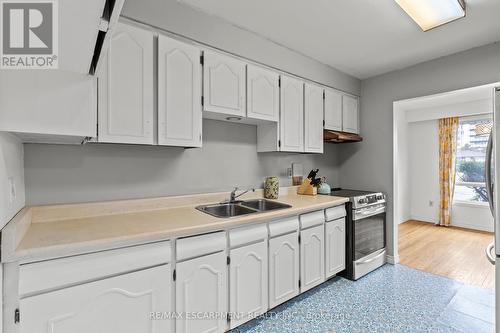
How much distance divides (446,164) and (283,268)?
15.2 feet

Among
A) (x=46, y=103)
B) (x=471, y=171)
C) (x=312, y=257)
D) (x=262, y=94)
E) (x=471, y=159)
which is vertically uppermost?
(x=262, y=94)

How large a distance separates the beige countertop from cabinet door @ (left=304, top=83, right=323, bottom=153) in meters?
0.87

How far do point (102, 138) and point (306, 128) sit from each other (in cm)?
203

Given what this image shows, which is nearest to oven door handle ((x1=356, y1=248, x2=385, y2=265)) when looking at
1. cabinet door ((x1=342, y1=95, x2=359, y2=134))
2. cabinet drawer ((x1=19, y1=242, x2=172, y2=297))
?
cabinet door ((x1=342, y1=95, x2=359, y2=134))

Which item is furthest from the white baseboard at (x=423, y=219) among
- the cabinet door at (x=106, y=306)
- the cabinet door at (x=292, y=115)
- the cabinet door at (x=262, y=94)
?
the cabinet door at (x=106, y=306)

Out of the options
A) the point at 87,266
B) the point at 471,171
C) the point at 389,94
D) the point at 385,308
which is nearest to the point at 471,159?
the point at 471,171

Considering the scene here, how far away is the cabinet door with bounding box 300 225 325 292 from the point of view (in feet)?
7.23

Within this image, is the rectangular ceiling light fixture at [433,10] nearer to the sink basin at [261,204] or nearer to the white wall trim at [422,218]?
the sink basin at [261,204]

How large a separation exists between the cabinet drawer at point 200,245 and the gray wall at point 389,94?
8.26ft

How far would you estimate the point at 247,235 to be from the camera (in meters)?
1.79

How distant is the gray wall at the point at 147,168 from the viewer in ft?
5.19

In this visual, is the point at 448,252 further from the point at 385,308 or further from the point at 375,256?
the point at 385,308

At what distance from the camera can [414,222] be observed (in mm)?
5188

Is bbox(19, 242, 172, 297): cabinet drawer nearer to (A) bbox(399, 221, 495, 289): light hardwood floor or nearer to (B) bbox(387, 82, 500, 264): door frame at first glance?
(B) bbox(387, 82, 500, 264): door frame
